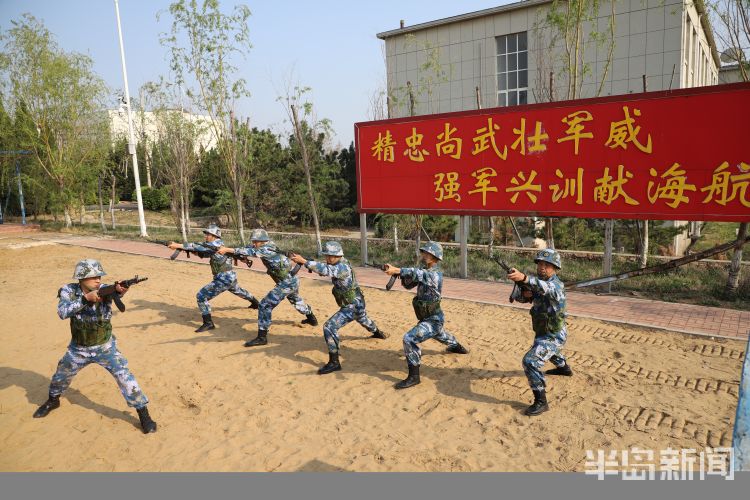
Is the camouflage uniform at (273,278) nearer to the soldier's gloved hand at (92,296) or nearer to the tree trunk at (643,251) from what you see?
the soldier's gloved hand at (92,296)

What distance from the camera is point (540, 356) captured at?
17.9 feet

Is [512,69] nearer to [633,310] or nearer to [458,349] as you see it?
[633,310]

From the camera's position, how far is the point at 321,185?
888 inches

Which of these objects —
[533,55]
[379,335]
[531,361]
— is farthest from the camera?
[533,55]

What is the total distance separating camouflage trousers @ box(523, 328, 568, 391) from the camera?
541cm

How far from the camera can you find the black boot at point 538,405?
5.43m

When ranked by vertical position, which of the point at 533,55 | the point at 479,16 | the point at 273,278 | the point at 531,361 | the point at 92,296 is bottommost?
the point at 531,361

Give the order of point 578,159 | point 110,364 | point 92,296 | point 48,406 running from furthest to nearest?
point 578,159 < point 48,406 < point 110,364 < point 92,296

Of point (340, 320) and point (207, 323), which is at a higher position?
point (340, 320)

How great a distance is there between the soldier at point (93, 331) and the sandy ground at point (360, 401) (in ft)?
1.46

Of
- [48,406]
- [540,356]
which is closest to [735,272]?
[540,356]

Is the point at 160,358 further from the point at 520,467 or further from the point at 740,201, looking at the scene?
the point at 740,201

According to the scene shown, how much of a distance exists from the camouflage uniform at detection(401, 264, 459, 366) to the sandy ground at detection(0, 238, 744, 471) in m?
0.56

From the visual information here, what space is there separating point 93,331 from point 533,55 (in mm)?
18297
